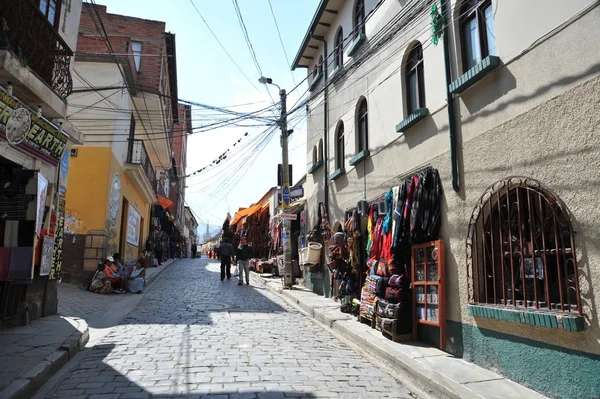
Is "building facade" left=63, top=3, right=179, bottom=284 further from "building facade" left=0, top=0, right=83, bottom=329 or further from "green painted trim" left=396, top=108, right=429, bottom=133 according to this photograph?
"green painted trim" left=396, top=108, right=429, bottom=133

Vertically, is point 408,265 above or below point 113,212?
below

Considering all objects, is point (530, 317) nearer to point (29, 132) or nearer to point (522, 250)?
point (522, 250)

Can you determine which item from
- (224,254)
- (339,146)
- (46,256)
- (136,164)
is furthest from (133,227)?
(46,256)

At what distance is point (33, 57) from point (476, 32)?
743 centimetres

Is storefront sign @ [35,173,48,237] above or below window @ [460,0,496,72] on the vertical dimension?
below

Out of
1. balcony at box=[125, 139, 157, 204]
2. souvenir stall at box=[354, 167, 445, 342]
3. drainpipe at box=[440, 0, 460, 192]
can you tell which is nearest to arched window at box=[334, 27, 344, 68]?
drainpipe at box=[440, 0, 460, 192]

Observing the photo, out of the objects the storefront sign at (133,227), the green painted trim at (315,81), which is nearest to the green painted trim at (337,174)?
the green painted trim at (315,81)

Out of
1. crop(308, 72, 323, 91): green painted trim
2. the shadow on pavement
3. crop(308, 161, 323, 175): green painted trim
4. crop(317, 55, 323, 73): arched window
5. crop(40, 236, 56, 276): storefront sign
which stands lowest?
the shadow on pavement

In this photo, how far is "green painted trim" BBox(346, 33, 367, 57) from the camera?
33.6ft

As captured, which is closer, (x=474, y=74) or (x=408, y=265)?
(x=474, y=74)

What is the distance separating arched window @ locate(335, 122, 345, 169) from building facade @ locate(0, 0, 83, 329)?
22.4 feet

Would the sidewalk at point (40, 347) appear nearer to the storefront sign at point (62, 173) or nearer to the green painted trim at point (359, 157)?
the storefront sign at point (62, 173)

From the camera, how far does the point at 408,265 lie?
24.8 ft

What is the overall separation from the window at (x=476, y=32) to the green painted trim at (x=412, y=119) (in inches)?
38.1
